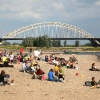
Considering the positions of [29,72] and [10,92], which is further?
[29,72]

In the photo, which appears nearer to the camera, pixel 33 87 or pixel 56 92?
pixel 56 92

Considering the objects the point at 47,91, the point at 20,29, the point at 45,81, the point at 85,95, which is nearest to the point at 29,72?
the point at 45,81

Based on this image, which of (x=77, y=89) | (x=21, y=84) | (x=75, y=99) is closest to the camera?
(x=75, y=99)

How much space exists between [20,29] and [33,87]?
118m

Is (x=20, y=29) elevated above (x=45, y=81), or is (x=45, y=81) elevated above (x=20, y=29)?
(x=20, y=29)

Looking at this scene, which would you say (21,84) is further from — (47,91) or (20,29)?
(20,29)

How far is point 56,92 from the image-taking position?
43.1 ft

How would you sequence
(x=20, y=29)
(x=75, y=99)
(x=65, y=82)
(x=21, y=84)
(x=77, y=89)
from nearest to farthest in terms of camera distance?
1. (x=75, y=99)
2. (x=77, y=89)
3. (x=21, y=84)
4. (x=65, y=82)
5. (x=20, y=29)

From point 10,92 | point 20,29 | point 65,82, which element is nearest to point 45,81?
point 65,82

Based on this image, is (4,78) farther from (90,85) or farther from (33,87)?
(90,85)

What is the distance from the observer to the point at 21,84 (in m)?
15.1

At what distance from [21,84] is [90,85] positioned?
11.4 feet

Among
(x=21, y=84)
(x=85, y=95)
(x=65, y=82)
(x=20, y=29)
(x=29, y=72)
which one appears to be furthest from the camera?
(x=20, y=29)

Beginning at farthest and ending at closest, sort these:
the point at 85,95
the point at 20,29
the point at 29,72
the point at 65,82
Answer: the point at 20,29 < the point at 29,72 < the point at 65,82 < the point at 85,95
